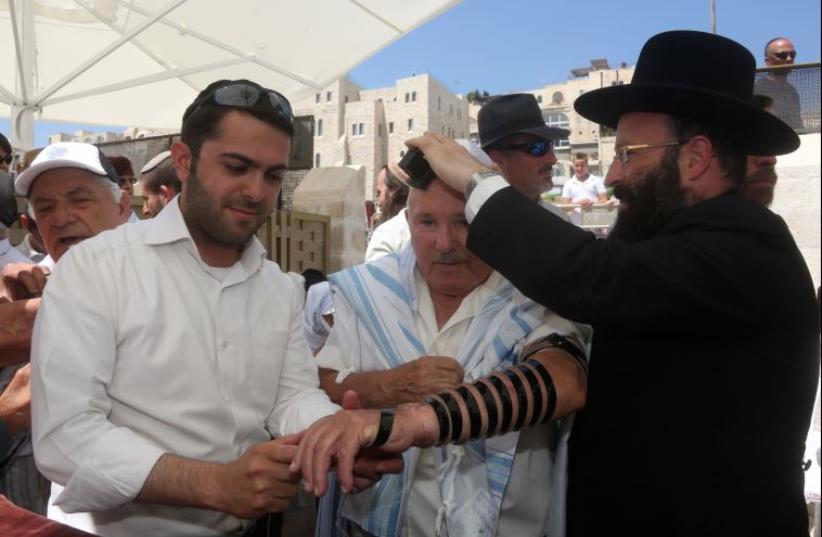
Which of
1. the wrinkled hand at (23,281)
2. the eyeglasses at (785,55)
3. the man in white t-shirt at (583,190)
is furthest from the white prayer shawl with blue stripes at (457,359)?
the man in white t-shirt at (583,190)

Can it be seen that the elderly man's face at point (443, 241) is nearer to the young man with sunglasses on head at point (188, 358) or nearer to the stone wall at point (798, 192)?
the young man with sunglasses on head at point (188, 358)

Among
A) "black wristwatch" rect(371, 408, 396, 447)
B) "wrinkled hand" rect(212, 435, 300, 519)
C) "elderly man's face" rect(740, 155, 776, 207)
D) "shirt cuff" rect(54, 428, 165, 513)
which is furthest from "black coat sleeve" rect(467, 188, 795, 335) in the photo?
"elderly man's face" rect(740, 155, 776, 207)

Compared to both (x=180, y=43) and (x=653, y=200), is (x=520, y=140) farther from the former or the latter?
(x=180, y=43)

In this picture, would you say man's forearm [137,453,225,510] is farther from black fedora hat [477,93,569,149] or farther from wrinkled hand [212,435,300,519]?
black fedora hat [477,93,569,149]

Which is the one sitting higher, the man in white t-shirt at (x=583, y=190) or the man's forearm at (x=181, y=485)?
the man in white t-shirt at (x=583, y=190)

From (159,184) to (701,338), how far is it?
3568 millimetres

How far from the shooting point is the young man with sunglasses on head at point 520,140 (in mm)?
3994

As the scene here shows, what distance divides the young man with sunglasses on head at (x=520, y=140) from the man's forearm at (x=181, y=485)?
2.77 metres

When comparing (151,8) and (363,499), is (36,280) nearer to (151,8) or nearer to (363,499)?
(363,499)

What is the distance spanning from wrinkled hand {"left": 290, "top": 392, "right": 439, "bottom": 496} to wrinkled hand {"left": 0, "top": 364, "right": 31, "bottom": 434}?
3.51 feet

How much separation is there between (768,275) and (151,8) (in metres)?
7.63

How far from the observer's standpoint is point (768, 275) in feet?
5.37

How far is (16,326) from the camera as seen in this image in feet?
7.04

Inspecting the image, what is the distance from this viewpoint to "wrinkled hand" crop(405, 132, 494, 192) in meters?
1.88
